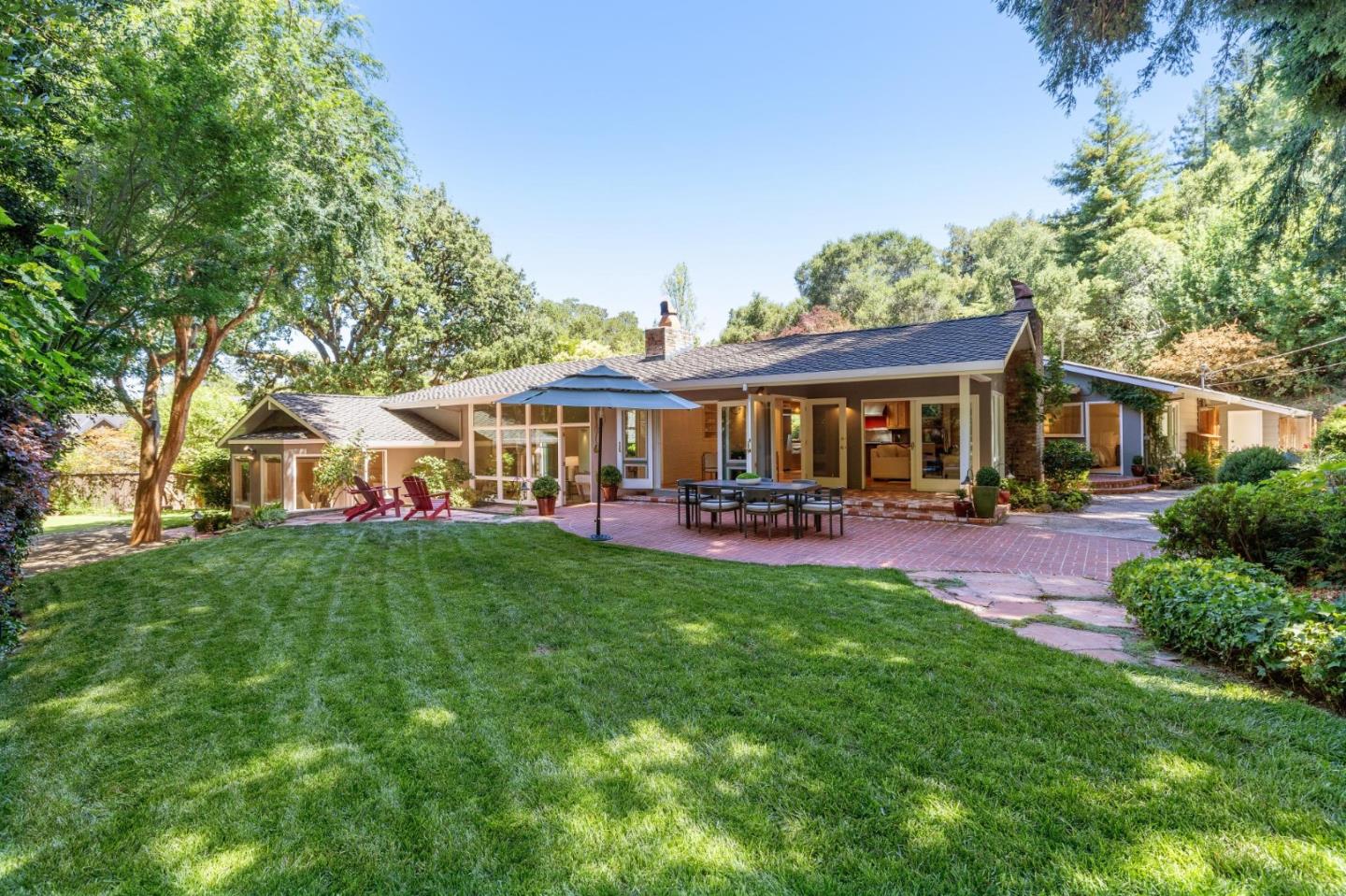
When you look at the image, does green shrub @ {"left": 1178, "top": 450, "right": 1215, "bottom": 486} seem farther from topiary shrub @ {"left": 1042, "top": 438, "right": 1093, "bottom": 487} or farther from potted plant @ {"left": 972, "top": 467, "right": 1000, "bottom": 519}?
potted plant @ {"left": 972, "top": 467, "right": 1000, "bottom": 519}

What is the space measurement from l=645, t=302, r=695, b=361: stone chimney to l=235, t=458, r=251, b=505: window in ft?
40.0

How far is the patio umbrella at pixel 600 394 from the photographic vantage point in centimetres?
839

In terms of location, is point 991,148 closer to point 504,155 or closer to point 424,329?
point 504,155

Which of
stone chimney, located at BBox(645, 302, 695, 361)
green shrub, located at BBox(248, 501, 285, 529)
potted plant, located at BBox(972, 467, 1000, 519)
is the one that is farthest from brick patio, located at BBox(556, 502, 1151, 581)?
stone chimney, located at BBox(645, 302, 695, 361)

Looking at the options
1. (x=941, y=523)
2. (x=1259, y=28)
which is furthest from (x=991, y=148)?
(x=941, y=523)

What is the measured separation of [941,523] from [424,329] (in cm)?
2190

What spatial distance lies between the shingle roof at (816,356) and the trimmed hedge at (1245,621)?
594 centimetres

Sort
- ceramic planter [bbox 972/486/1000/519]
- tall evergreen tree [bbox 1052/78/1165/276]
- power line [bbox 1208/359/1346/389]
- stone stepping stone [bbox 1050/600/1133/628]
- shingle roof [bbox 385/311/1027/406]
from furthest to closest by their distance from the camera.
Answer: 1. tall evergreen tree [bbox 1052/78/1165/276]
2. power line [bbox 1208/359/1346/389]
3. shingle roof [bbox 385/311/1027/406]
4. ceramic planter [bbox 972/486/1000/519]
5. stone stepping stone [bbox 1050/600/1133/628]

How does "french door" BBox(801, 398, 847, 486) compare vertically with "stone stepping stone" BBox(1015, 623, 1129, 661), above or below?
above

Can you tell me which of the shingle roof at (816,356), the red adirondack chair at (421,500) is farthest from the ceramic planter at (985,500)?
the red adirondack chair at (421,500)

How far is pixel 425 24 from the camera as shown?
13023 mm

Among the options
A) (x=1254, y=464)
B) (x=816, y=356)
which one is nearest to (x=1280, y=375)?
(x=1254, y=464)

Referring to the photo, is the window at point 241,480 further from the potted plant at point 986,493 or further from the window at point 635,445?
the potted plant at point 986,493

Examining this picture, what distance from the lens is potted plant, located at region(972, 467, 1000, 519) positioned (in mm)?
10102
